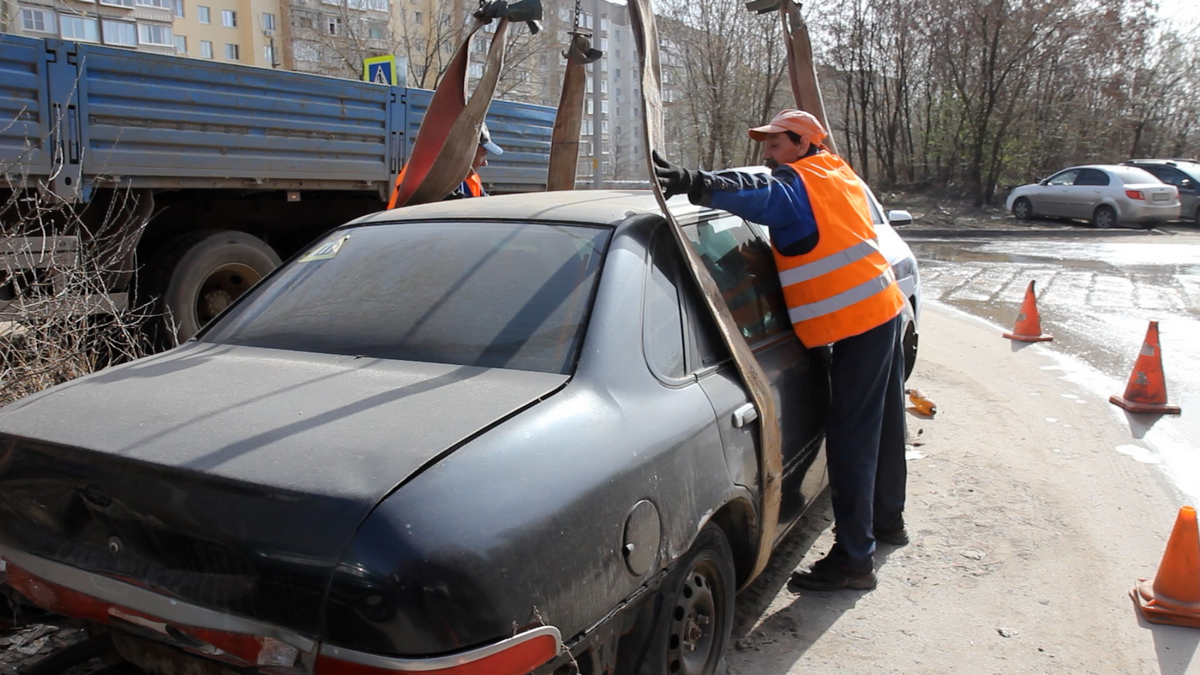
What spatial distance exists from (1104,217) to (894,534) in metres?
20.1

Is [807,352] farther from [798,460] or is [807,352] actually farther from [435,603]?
[435,603]

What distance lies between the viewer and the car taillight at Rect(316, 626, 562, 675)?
5.52 ft

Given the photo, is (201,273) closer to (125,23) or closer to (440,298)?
(440,298)

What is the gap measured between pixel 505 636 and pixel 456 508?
0.89ft

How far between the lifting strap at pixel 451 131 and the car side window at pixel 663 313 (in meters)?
1.94

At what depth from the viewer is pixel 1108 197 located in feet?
67.1

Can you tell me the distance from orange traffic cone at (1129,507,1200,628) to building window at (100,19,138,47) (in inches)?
2142

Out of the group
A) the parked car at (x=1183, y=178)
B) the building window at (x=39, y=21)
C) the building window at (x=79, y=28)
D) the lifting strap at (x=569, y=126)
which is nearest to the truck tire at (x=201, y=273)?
the lifting strap at (x=569, y=126)

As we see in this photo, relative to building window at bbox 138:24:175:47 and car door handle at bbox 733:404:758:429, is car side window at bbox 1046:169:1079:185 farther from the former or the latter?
building window at bbox 138:24:175:47

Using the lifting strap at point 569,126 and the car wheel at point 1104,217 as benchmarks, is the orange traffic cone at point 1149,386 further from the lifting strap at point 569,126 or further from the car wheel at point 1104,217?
the car wheel at point 1104,217

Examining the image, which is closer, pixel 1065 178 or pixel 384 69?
pixel 384 69

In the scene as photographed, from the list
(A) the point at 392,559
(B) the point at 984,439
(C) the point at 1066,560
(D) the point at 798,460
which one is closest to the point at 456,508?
(A) the point at 392,559

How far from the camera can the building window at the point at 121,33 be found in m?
48.4

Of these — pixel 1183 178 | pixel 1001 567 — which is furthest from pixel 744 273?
pixel 1183 178
